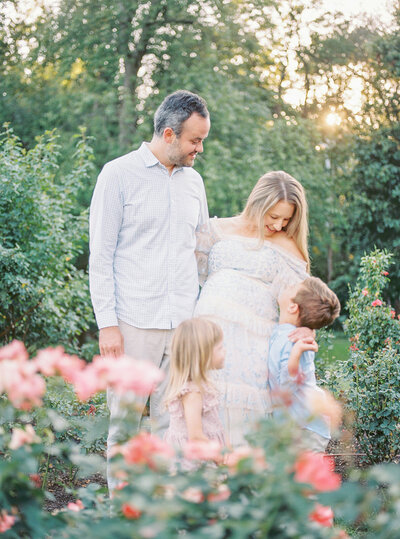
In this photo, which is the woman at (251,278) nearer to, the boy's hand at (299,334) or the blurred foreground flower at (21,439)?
the boy's hand at (299,334)

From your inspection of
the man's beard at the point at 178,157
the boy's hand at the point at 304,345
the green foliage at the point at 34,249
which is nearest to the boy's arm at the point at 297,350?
the boy's hand at the point at 304,345

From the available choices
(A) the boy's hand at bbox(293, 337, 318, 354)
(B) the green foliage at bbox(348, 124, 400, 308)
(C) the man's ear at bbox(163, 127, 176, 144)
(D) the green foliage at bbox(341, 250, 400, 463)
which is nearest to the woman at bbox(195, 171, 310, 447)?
(A) the boy's hand at bbox(293, 337, 318, 354)

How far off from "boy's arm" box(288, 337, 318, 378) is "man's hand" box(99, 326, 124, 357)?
73cm

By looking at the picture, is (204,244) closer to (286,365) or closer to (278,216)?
(278,216)

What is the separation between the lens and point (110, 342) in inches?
111

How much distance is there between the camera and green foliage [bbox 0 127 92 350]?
585 cm

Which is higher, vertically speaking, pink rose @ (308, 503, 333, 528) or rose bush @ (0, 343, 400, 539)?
rose bush @ (0, 343, 400, 539)

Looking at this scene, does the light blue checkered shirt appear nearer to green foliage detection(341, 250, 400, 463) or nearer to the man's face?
the man's face

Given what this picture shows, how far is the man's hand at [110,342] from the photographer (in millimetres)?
2814

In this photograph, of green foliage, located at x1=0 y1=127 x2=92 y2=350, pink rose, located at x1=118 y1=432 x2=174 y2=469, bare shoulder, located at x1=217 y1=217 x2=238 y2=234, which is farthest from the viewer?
green foliage, located at x1=0 y1=127 x2=92 y2=350

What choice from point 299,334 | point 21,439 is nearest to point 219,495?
point 21,439

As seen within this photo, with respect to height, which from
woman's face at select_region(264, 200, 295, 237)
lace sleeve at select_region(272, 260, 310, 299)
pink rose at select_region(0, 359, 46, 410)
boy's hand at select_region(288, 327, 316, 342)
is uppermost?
woman's face at select_region(264, 200, 295, 237)

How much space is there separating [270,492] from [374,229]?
1252cm

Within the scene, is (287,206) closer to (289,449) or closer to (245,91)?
(289,449)
